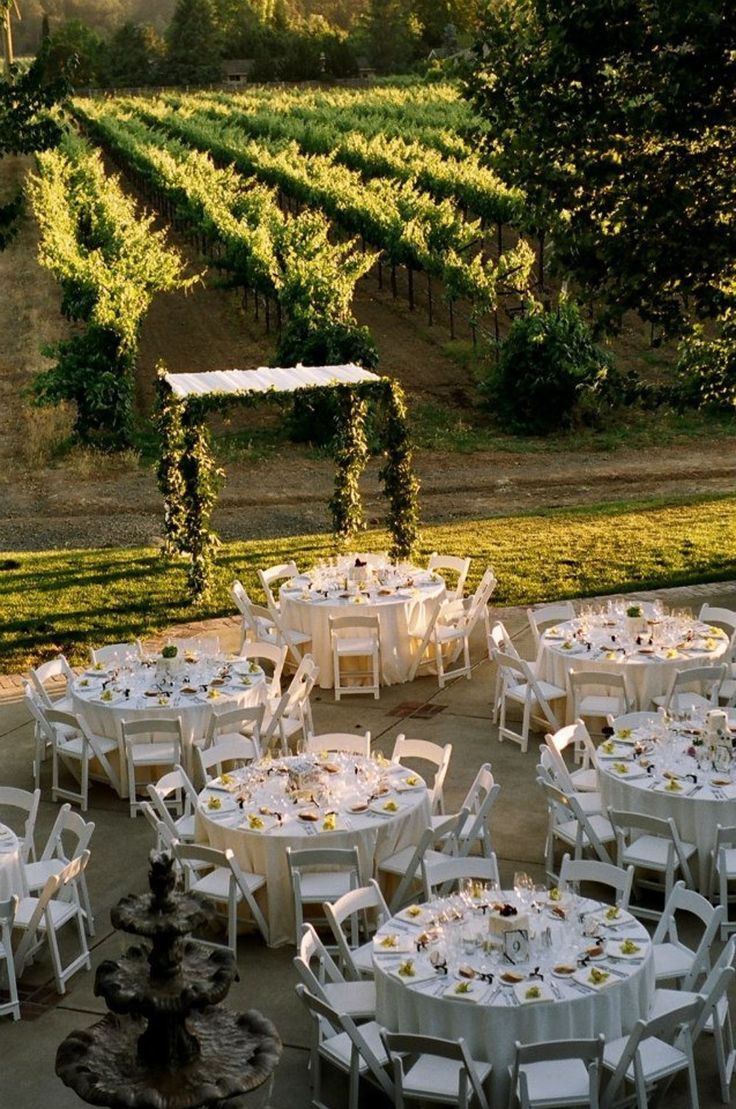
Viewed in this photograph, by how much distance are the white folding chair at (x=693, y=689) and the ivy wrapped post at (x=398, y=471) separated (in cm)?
557

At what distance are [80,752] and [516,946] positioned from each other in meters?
5.44

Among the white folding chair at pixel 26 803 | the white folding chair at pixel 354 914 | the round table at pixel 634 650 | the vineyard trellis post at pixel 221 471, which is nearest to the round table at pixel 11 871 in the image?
the white folding chair at pixel 26 803

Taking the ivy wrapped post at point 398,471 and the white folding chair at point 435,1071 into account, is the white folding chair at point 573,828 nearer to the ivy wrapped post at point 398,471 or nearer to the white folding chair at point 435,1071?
the white folding chair at point 435,1071

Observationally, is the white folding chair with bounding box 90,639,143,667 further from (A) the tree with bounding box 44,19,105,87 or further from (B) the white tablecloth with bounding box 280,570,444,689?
(A) the tree with bounding box 44,19,105,87

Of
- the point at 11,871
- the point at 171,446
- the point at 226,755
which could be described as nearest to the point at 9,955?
the point at 11,871

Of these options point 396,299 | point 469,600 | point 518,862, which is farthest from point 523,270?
point 518,862

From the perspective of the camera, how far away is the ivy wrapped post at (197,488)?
1689 centimetres

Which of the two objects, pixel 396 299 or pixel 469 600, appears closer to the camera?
pixel 469 600

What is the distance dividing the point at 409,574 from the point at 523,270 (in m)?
20.2

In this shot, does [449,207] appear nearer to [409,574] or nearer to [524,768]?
[409,574]

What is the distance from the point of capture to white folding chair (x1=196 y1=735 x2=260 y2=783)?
37.1 feet

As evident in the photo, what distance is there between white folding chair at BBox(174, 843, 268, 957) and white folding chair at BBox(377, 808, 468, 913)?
32.1 inches

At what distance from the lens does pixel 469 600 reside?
1630 centimetres

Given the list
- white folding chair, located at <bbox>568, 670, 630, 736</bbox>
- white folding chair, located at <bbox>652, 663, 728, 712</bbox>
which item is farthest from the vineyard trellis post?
white folding chair, located at <bbox>652, 663, 728, 712</bbox>
